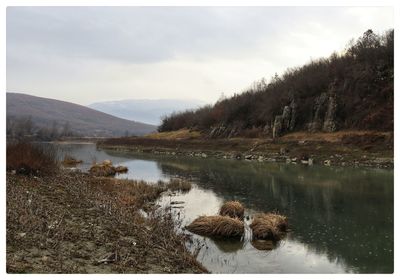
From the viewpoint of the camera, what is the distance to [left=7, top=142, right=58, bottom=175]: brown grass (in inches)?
1035

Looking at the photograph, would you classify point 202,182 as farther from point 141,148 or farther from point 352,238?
point 141,148

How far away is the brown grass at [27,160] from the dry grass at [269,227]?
16.4 metres

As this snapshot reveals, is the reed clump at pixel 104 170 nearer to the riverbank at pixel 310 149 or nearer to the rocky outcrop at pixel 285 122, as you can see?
the riverbank at pixel 310 149

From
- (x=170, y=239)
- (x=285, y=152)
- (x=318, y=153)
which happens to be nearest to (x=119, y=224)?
(x=170, y=239)

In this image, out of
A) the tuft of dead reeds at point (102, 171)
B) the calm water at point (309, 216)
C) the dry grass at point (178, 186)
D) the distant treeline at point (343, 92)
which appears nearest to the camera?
the calm water at point (309, 216)

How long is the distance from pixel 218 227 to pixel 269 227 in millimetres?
2026

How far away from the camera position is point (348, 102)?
234 feet

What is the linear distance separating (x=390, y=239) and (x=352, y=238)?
55.0 inches

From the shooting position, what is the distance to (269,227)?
16.2m

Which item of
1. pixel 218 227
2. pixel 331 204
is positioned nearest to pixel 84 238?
pixel 218 227

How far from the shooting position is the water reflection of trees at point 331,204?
48.3 ft

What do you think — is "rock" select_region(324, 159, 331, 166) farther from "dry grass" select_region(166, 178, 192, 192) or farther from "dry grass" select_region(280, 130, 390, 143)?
"dry grass" select_region(166, 178, 192, 192)

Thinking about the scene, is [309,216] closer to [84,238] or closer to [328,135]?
[84,238]

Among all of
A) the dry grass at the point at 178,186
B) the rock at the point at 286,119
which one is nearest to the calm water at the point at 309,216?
the dry grass at the point at 178,186
